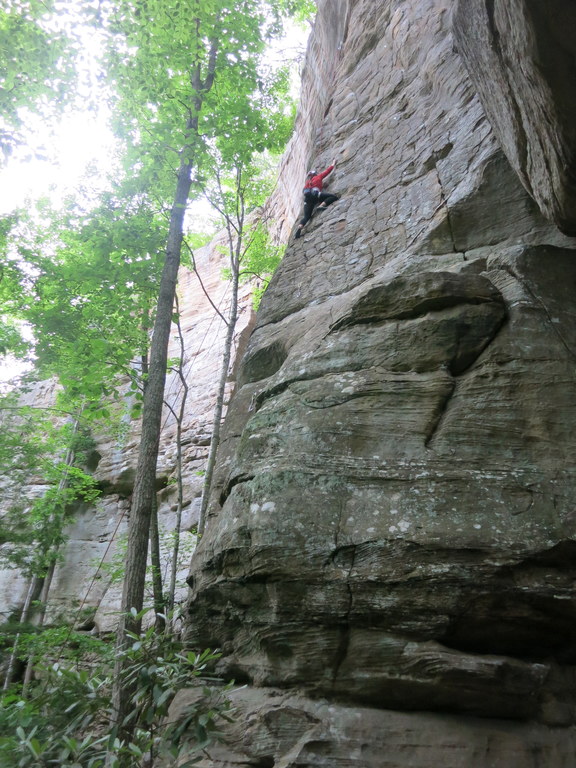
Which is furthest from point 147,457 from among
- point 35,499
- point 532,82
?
point 35,499

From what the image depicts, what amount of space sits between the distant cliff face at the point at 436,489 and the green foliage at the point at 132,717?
38 centimetres

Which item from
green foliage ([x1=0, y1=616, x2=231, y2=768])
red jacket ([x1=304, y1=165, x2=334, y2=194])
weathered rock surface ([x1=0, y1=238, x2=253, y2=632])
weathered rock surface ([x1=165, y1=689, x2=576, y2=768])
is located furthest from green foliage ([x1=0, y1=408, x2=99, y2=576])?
weathered rock surface ([x1=165, y1=689, x2=576, y2=768])

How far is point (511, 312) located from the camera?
5504 mm

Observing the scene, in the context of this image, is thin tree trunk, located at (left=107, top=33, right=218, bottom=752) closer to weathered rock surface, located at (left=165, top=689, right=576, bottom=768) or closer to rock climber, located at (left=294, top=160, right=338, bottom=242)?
weathered rock surface, located at (left=165, top=689, right=576, bottom=768)

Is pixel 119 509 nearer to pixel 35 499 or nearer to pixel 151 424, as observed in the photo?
pixel 35 499

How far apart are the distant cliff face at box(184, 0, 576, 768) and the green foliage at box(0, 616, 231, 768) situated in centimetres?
38

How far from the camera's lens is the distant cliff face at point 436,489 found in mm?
4059

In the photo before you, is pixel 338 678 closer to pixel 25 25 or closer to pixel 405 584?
pixel 405 584

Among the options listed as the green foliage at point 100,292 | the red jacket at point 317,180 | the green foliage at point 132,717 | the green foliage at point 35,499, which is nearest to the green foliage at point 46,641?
the green foliage at point 35,499

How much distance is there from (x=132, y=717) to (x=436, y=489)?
3165mm

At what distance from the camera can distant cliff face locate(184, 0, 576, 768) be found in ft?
13.3

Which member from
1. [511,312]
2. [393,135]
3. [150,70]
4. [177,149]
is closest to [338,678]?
[511,312]

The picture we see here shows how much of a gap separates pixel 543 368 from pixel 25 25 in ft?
29.4

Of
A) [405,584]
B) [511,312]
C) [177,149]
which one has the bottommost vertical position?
[405,584]
